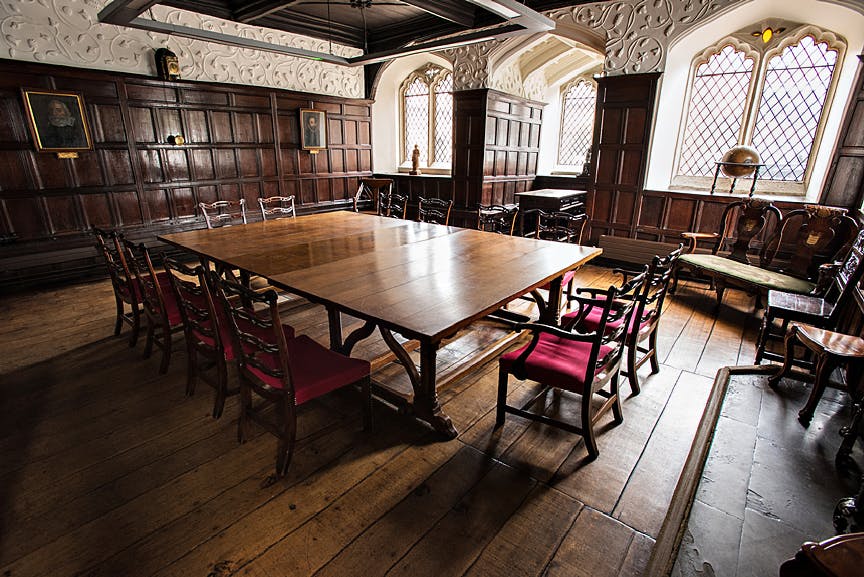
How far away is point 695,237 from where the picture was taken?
14.9 ft

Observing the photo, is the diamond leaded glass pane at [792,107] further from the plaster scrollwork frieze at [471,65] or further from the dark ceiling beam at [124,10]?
the dark ceiling beam at [124,10]

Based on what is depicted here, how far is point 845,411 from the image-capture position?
7.34ft

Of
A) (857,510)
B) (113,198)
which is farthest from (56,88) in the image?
(857,510)

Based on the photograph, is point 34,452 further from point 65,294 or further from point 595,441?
point 65,294

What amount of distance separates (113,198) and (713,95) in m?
7.20

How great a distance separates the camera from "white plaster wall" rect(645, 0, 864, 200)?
4.08m

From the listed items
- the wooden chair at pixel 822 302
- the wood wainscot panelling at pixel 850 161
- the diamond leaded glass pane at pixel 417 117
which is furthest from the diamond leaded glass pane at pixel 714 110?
the diamond leaded glass pane at pixel 417 117

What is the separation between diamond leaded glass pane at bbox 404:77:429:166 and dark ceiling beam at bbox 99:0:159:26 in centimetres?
573

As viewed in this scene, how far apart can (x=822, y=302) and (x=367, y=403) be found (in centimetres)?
318

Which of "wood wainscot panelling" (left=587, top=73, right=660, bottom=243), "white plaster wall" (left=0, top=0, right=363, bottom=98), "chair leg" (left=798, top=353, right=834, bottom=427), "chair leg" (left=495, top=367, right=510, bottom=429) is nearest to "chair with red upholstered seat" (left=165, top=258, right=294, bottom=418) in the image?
"chair leg" (left=495, top=367, right=510, bottom=429)

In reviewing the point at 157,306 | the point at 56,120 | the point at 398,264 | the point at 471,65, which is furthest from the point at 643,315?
the point at 56,120

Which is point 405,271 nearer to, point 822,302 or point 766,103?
point 822,302

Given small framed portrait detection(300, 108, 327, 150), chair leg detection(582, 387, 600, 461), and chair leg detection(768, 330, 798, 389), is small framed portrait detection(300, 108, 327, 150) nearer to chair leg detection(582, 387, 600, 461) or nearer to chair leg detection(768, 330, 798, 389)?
chair leg detection(582, 387, 600, 461)

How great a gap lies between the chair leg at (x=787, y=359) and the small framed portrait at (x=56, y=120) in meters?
6.32
